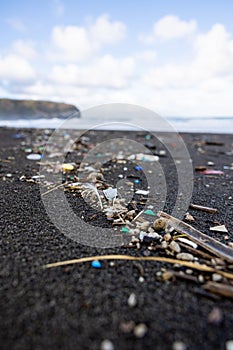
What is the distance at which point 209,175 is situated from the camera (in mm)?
2982

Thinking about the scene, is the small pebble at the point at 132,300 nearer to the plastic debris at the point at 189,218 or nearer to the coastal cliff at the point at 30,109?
the plastic debris at the point at 189,218

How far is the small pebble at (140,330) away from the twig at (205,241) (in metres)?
0.53

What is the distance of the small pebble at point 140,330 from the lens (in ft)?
2.62

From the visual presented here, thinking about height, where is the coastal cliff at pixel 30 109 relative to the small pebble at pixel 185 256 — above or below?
above

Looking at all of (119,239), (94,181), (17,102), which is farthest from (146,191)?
(17,102)

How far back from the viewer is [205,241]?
1.32 m

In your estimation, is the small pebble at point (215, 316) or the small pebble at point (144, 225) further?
the small pebble at point (144, 225)

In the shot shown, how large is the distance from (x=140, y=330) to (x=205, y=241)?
2.12ft

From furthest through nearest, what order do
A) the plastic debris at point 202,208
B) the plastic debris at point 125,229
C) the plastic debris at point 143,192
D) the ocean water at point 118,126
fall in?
1. the ocean water at point 118,126
2. the plastic debris at point 143,192
3. the plastic debris at point 202,208
4. the plastic debris at point 125,229

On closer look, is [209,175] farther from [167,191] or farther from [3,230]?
[3,230]

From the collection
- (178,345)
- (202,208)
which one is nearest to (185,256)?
(178,345)

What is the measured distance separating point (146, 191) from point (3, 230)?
1.19m

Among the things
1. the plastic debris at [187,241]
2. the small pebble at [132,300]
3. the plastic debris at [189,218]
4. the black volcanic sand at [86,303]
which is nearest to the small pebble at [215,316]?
the black volcanic sand at [86,303]

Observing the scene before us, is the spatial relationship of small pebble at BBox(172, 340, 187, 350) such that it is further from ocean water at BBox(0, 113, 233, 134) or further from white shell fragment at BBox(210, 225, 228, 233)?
ocean water at BBox(0, 113, 233, 134)
